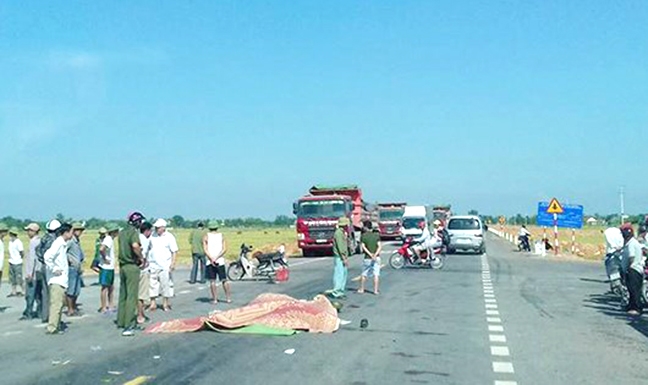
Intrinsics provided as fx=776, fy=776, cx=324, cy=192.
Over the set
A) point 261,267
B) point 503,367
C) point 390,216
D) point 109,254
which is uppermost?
point 390,216

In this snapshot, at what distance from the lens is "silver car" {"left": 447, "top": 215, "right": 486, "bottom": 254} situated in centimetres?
4041

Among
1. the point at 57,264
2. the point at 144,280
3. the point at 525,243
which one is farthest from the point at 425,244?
the point at 57,264

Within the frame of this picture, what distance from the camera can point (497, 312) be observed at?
1598 centimetres

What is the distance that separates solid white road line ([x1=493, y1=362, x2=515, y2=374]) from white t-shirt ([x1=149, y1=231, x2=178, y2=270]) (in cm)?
846

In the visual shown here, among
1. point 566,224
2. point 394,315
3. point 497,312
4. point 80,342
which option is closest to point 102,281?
point 80,342

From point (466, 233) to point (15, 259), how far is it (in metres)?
25.9

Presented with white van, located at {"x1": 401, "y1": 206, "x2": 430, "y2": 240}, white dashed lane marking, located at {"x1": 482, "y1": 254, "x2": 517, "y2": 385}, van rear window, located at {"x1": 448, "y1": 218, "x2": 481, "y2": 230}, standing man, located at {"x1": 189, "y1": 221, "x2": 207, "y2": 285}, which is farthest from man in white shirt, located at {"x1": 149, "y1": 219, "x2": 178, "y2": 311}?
white van, located at {"x1": 401, "y1": 206, "x2": 430, "y2": 240}

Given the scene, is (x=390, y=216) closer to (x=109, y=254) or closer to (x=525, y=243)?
(x=525, y=243)

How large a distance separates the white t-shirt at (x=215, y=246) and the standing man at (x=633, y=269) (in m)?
8.85

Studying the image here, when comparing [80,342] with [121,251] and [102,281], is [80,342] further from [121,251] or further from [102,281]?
[102,281]

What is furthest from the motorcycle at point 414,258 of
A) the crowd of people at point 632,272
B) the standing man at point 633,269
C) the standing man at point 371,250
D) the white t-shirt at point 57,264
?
the white t-shirt at point 57,264

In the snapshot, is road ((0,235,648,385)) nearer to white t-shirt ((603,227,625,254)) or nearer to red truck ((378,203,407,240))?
white t-shirt ((603,227,625,254))

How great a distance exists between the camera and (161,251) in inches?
646

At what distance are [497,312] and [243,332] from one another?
19.5ft
